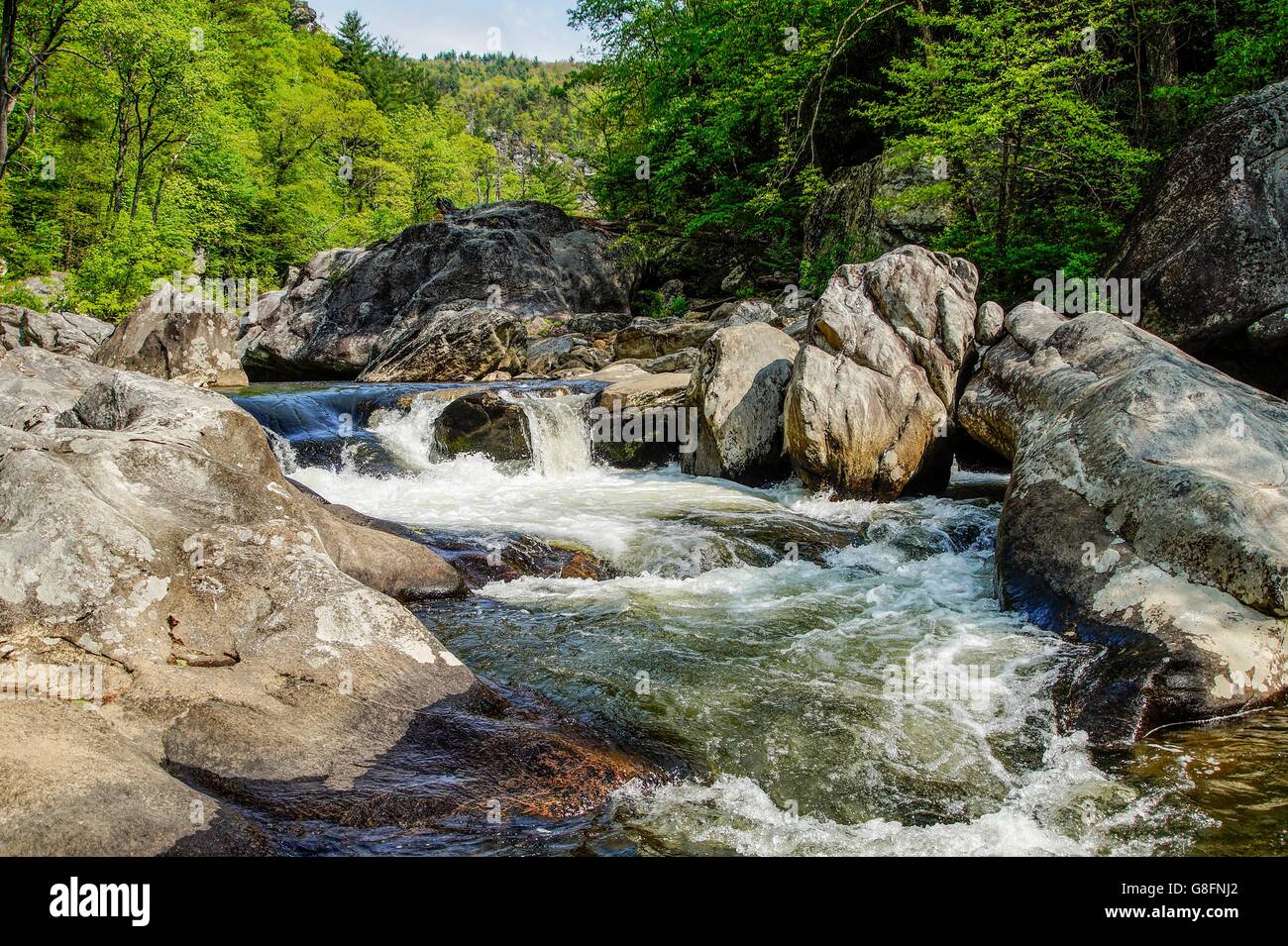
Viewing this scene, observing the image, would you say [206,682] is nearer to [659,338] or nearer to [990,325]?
[990,325]

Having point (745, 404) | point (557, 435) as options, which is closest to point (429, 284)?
point (557, 435)

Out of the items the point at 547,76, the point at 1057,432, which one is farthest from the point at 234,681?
the point at 547,76

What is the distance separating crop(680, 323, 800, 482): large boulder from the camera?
458 inches

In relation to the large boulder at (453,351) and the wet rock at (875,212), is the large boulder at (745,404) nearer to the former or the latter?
the wet rock at (875,212)

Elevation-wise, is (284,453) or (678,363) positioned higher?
(678,363)

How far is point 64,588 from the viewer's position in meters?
3.78

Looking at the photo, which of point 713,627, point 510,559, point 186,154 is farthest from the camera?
point 186,154

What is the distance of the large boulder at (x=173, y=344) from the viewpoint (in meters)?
17.1

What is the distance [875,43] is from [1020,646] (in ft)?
68.1

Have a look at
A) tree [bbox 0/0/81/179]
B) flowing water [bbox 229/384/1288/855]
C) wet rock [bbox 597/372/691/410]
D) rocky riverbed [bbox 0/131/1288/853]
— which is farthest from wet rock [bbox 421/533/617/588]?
tree [bbox 0/0/81/179]

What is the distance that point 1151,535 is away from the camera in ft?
18.2

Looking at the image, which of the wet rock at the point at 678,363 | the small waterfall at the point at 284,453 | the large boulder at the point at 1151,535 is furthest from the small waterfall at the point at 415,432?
the large boulder at the point at 1151,535

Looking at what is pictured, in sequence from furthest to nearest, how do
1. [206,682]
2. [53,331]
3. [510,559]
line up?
[53,331] < [510,559] < [206,682]

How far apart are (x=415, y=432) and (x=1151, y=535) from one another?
11.2m
